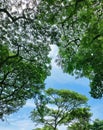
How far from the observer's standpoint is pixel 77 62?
30016mm

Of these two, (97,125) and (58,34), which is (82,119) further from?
(58,34)

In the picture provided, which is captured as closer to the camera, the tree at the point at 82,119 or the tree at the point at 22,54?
the tree at the point at 22,54

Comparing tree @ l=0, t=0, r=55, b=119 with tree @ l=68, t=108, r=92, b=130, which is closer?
tree @ l=0, t=0, r=55, b=119

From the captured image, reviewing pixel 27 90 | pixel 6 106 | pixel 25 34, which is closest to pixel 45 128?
pixel 6 106

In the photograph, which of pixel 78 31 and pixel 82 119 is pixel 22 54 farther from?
pixel 82 119

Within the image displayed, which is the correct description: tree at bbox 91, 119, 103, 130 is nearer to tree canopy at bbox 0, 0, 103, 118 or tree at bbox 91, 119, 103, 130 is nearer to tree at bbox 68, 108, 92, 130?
tree at bbox 68, 108, 92, 130

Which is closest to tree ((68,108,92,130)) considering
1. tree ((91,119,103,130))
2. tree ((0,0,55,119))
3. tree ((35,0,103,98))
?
tree ((91,119,103,130))

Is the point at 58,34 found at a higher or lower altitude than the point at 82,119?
lower

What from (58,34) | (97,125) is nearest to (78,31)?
(58,34)

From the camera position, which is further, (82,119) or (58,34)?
(82,119)

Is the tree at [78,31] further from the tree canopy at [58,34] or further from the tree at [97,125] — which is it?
the tree at [97,125]

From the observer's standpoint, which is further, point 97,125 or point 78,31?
point 97,125

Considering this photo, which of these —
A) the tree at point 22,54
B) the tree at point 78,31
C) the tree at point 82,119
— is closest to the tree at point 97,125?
the tree at point 82,119

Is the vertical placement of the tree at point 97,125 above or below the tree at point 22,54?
above
